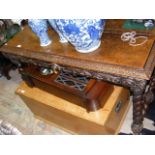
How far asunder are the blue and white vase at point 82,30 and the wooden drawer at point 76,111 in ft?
1.25

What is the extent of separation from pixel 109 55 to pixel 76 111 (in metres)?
0.49

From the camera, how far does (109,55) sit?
3.65 ft

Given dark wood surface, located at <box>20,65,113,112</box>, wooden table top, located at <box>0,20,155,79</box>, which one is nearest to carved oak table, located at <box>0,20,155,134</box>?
wooden table top, located at <box>0,20,155,79</box>

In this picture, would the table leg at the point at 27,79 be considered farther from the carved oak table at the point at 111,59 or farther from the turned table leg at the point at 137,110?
the turned table leg at the point at 137,110

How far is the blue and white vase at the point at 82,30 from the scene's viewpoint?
3.38 feet

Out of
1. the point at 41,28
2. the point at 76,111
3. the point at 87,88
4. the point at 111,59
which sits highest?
the point at 41,28

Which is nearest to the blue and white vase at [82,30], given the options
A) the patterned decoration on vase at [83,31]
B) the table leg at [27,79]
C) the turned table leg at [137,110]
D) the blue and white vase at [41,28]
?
the patterned decoration on vase at [83,31]

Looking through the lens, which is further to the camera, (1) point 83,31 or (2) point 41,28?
(2) point 41,28

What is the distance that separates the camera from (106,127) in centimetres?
137

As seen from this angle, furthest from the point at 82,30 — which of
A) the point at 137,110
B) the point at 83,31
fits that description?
the point at 137,110

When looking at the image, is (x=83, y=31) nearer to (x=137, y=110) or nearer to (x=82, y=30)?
(x=82, y=30)

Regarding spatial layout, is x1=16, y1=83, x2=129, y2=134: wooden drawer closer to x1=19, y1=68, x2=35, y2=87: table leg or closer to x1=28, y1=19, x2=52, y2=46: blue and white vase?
x1=19, y1=68, x2=35, y2=87: table leg

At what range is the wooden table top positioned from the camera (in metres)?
1.02
